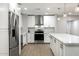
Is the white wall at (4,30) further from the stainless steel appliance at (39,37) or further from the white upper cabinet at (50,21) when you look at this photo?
the white upper cabinet at (50,21)

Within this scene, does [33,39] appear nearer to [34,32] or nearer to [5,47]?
[34,32]

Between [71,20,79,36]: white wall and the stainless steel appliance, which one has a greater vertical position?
[71,20,79,36]: white wall

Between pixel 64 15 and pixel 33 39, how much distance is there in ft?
4.93

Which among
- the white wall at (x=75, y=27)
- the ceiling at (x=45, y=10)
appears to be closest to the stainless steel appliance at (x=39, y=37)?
the ceiling at (x=45, y=10)

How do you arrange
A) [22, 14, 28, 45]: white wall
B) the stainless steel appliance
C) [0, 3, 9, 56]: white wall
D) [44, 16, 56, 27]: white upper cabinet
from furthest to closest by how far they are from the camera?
1. [44, 16, 56, 27]: white upper cabinet
2. the stainless steel appliance
3. [22, 14, 28, 45]: white wall
4. [0, 3, 9, 56]: white wall

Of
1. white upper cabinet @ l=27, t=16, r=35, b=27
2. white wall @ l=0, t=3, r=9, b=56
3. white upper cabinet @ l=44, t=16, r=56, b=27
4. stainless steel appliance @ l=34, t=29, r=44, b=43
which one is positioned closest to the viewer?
white wall @ l=0, t=3, r=9, b=56

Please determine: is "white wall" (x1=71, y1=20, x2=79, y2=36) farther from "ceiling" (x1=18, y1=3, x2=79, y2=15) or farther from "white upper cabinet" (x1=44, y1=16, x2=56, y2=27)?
"white upper cabinet" (x1=44, y1=16, x2=56, y2=27)

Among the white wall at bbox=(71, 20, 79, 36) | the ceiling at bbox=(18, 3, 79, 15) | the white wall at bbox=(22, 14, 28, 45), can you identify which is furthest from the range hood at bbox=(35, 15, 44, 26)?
the white wall at bbox=(71, 20, 79, 36)

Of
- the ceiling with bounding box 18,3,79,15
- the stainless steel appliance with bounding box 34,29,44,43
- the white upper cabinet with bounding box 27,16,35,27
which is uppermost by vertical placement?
the ceiling with bounding box 18,3,79,15

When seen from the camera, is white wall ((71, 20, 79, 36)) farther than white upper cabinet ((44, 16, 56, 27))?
No

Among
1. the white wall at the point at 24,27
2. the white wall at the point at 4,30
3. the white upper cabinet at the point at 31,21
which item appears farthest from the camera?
the white upper cabinet at the point at 31,21

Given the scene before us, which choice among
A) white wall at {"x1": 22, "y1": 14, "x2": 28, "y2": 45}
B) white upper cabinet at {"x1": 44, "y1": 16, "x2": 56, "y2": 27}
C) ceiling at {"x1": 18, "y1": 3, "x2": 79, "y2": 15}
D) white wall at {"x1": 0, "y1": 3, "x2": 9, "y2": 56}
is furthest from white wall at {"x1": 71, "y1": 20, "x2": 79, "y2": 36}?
white wall at {"x1": 0, "y1": 3, "x2": 9, "y2": 56}

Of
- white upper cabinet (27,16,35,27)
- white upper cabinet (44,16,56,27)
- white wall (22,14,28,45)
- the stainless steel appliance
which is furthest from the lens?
white upper cabinet (44,16,56,27)

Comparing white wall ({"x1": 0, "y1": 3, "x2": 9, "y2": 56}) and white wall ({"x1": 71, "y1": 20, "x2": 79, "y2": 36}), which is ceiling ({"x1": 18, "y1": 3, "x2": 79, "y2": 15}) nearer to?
white wall ({"x1": 71, "y1": 20, "x2": 79, "y2": 36})
